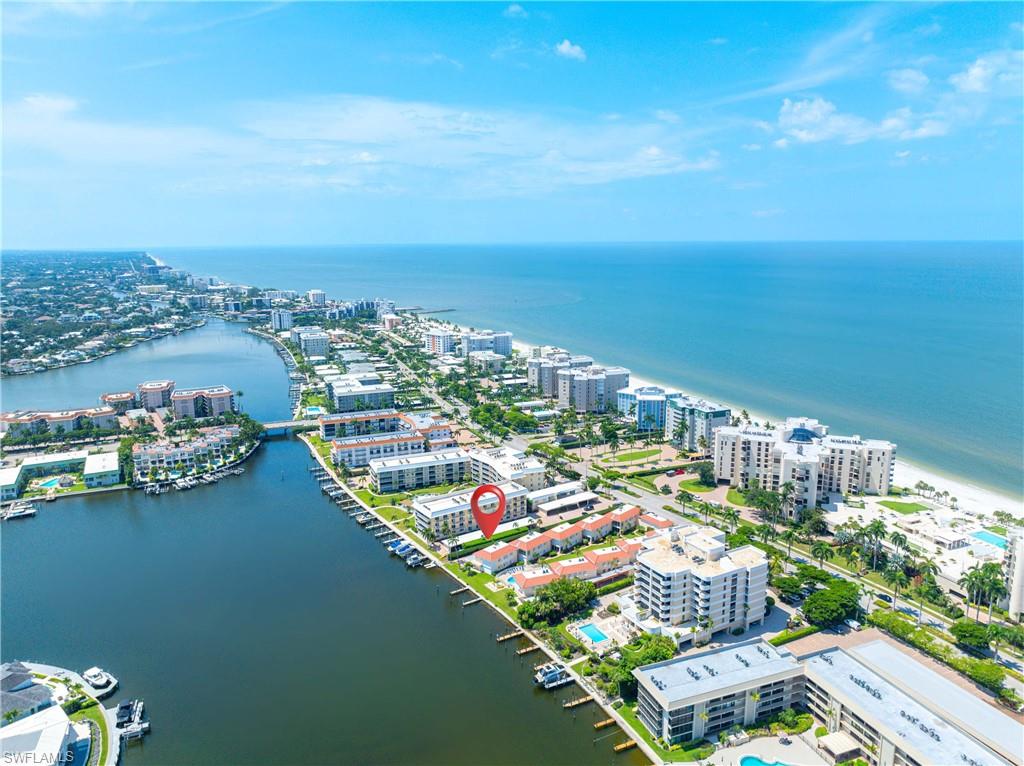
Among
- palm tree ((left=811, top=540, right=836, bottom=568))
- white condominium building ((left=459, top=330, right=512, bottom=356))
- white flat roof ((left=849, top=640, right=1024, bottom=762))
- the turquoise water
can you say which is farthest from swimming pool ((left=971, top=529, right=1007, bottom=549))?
white condominium building ((left=459, top=330, right=512, bottom=356))

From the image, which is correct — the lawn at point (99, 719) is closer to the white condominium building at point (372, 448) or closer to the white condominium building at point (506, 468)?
the white condominium building at point (506, 468)

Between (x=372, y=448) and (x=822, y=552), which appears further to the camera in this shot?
(x=372, y=448)

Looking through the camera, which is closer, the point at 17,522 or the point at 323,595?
the point at 323,595

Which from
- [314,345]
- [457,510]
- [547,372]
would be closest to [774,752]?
[457,510]

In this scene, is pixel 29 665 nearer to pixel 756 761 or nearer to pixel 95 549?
pixel 95 549

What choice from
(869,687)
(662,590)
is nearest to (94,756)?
(662,590)

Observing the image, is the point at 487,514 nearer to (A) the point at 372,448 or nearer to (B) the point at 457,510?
(B) the point at 457,510
